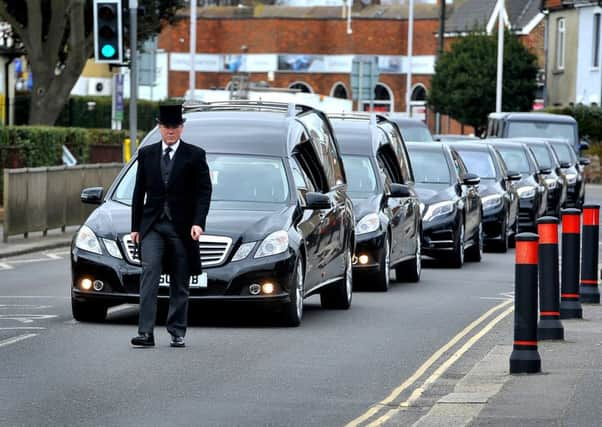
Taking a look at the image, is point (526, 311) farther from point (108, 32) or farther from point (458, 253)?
point (108, 32)

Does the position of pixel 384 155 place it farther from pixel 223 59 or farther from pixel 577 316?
pixel 223 59

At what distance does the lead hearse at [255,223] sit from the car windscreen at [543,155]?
1976 cm

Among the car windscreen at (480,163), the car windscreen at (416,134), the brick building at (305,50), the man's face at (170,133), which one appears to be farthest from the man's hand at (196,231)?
the brick building at (305,50)

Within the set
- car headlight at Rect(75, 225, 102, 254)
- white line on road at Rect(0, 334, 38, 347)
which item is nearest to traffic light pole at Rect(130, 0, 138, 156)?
car headlight at Rect(75, 225, 102, 254)

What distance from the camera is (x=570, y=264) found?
1489 cm

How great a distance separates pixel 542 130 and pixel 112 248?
3172 cm

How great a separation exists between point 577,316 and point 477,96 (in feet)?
210

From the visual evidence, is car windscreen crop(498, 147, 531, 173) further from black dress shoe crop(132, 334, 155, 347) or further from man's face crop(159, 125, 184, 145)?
black dress shoe crop(132, 334, 155, 347)

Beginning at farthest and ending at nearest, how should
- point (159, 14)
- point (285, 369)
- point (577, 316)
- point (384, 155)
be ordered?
point (159, 14)
point (384, 155)
point (577, 316)
point (285, 369)

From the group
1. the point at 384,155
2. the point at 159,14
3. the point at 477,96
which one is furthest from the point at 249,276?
the point at 477,96

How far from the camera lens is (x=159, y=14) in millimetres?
51719

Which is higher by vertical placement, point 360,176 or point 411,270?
point 360,176

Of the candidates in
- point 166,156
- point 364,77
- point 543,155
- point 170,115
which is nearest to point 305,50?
point 364,77

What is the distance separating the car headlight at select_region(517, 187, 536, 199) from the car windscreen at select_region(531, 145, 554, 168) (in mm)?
5015
